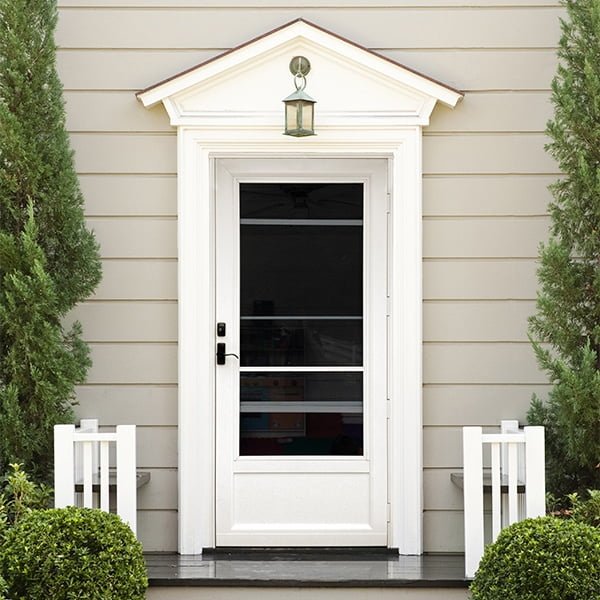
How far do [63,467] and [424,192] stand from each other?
2.11 metres

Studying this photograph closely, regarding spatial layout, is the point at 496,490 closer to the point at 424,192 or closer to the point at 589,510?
the point at 589,510

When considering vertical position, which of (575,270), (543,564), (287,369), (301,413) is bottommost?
(543,564)

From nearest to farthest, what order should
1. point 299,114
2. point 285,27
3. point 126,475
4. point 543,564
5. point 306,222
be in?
point 543,564
point 126,475
point 299,114
point 285,27
point 306,222

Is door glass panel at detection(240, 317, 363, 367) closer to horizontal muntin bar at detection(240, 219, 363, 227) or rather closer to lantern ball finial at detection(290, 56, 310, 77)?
horizontal muntin bar at detection(240, 219, 363, 227)

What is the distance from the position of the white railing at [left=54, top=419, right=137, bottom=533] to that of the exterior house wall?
1.80 feet

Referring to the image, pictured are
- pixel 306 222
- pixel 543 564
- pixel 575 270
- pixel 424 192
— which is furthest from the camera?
pixel 306 222

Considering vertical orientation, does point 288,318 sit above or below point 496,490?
above

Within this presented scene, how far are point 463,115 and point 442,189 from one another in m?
0.37

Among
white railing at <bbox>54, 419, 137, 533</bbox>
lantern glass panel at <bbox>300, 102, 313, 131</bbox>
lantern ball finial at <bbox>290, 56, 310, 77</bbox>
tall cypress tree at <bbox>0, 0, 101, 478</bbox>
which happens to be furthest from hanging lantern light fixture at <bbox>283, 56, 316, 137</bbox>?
white railing at <bbox>54, 419, 137, 533</bbox>

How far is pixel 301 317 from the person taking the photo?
Result: 5.55 m

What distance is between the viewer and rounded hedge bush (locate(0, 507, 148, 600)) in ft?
14.3

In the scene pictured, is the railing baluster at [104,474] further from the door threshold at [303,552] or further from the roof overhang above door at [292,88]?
the roof overhang above door at [292,88]

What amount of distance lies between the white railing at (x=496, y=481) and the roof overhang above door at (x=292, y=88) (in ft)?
5.12

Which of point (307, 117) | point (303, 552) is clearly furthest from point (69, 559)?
point (307, 117)
